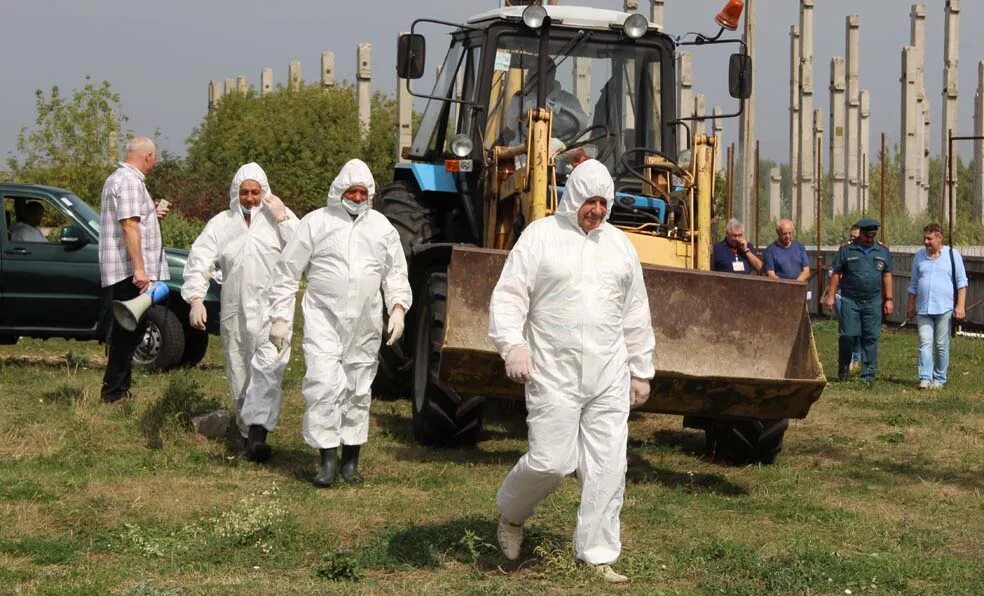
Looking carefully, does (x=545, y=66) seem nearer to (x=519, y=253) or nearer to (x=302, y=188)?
(x=519, y=253)

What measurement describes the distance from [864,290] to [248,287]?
7643mm

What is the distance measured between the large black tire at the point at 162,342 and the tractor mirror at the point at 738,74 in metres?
6.18

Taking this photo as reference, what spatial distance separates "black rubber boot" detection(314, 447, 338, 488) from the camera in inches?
369

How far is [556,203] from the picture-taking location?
10.7m

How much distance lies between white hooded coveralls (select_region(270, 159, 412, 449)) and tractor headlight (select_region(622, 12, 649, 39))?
2.81 metres

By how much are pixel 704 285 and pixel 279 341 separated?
2.70m

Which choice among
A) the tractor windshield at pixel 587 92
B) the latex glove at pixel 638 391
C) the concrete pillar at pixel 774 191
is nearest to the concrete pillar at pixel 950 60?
the concrete pillar at pixel 774 191

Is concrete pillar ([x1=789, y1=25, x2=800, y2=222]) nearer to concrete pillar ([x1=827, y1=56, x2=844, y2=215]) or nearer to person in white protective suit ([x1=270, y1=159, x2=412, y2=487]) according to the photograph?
concrete pillar ([x1=827, y1=56, x2=844, y2=215])

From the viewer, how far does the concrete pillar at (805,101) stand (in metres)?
35.0

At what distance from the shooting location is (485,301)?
10.2 m

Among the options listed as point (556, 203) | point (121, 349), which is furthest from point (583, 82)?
point (121, 349)

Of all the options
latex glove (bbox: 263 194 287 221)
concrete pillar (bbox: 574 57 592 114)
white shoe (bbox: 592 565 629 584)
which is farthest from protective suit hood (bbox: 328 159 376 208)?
white shoe (bbox: 592 565 629 584)

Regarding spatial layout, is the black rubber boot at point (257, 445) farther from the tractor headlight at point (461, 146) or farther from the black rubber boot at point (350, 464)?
the tractor headlight at point (461, 146)

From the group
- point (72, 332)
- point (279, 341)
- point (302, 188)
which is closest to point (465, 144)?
point (279, 341)
